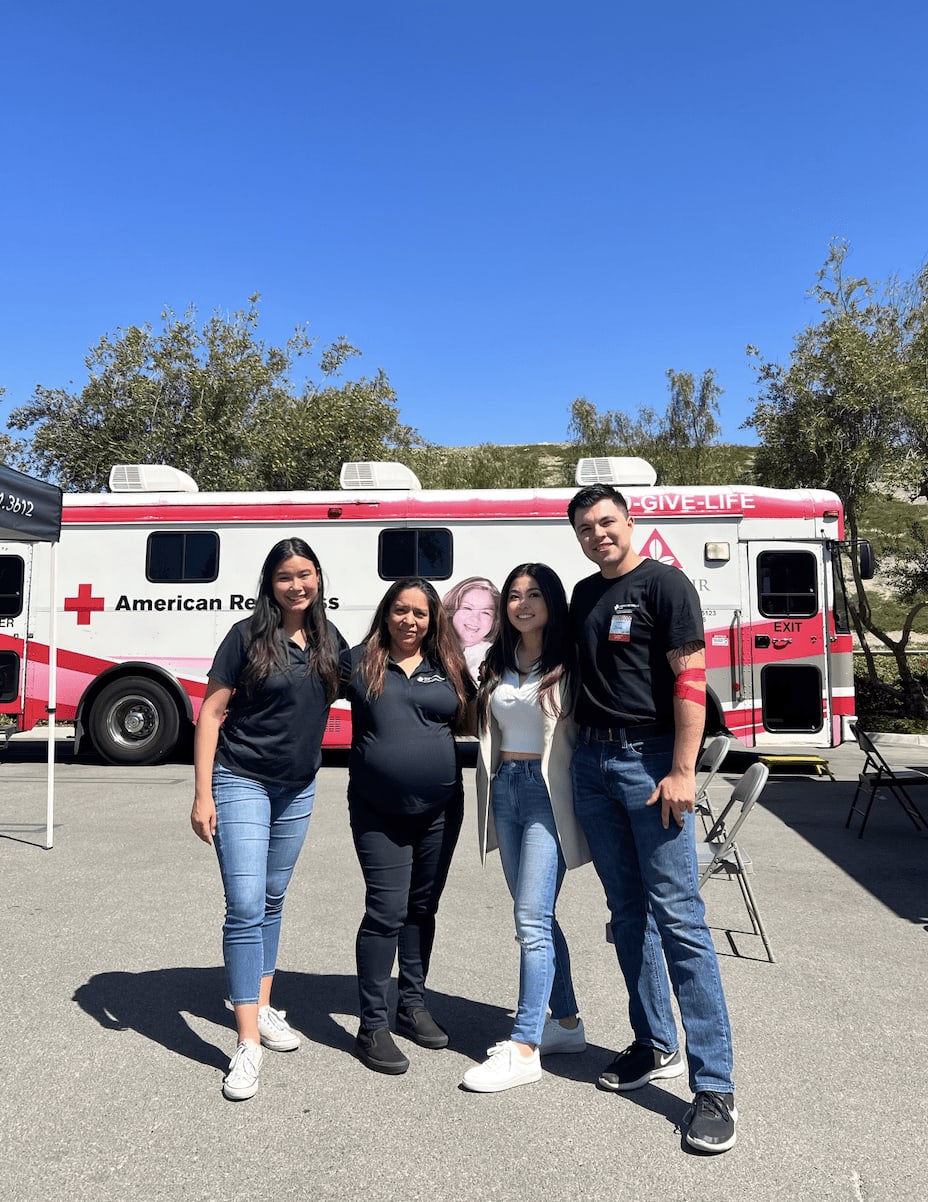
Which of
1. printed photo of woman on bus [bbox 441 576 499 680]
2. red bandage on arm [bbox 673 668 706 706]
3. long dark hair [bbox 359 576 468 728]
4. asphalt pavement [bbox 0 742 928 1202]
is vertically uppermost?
printed photo of woman on bus [bbox 441 576 499 680]

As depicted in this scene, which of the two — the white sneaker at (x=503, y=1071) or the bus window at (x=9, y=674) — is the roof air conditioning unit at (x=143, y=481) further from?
the white sneaker at (x=503, y=1071)

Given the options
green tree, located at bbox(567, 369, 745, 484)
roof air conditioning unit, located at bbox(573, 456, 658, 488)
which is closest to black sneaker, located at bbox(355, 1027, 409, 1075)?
roof air conditioning unit, located at bbox(573, 456, 658, 488)

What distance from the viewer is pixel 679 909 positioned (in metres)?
2.80

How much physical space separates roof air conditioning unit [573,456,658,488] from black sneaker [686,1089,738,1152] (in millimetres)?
7781

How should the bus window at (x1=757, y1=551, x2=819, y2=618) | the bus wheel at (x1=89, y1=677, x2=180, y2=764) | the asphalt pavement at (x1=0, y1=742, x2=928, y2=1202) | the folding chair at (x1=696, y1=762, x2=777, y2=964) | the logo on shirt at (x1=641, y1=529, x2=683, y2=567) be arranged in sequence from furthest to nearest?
the bus wheel at (x1=89, y1=677, x2=180, y2=764) < the logo on shirt at (x1=641, y1=529, x2=683, y2=567) < the bus window at (x1=757, y1=551, x2=819, y2=618) < the folding chair at (x1=696, y1=762, x2=777, y2=964) < the asphalt pavement at (x1=0, y1=742, x2=928, y2=1202)

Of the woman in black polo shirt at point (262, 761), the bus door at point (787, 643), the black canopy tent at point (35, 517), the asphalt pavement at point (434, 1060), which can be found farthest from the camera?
the bus door at point (787, 643)

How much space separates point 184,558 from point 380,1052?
7767 millimetres

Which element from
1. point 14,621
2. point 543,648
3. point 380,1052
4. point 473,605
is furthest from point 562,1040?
point 14,621

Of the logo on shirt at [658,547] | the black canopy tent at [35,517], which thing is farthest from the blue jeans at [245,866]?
the logo on shirt at [658,547]

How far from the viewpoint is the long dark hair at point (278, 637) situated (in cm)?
318

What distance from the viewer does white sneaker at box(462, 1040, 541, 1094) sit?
296 centimetres

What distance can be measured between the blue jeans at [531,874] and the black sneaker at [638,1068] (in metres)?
0.27

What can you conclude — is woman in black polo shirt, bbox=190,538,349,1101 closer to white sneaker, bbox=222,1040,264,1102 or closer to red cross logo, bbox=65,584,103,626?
white sneaker, bbox=222,1040,264,1102

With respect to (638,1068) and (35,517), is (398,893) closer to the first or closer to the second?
(638,1068)
